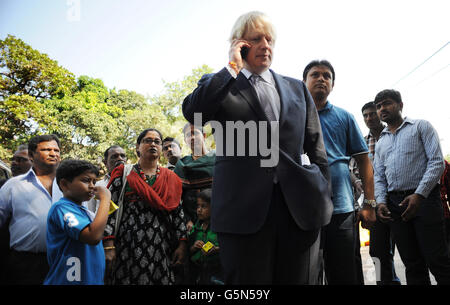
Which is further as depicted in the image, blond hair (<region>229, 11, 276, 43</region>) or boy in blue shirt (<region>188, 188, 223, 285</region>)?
boy in blue shirt (<region>188, 188, 223, 285</region>)

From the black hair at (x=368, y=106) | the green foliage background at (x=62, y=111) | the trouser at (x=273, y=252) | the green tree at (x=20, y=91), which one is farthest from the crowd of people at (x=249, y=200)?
the green tree at (x=20, y=91)

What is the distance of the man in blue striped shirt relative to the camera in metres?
2.51

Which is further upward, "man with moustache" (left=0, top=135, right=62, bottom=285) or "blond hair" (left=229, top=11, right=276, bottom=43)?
"blond hair" (left=229, top=11, right=276, bottom=43)

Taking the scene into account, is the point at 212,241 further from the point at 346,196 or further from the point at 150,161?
the point at 346,196

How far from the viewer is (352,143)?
2.32 meters

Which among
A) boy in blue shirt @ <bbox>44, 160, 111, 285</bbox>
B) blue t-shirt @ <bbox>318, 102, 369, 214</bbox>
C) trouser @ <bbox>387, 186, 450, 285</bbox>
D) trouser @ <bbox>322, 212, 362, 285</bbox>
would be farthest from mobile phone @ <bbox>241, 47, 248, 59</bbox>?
trouser @ <bbox>387, 186, 450, 285</bbox>

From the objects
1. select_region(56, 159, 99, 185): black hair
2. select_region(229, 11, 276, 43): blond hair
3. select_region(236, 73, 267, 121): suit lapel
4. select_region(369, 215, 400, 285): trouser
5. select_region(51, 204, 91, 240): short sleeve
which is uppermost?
select_region(229, 11, 276, 43): blond hair

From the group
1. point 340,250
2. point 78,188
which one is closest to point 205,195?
point 78,188

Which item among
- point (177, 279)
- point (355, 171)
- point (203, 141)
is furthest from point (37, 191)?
point (355, 171)

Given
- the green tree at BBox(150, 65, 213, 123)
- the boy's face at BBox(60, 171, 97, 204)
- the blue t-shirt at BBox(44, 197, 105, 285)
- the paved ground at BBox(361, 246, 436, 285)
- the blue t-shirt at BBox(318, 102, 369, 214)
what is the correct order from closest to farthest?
the blue t-shirt at BBox(44, 197, 105, 285)
the blue t-shirt at BBox(318, 102, 369, 214)
the boy's face at BBox(60, 171, 97, 204)
the paved ground at BBox(361, 246, 436, 285)
the green tree at BBox(150, 65, 213, 123)

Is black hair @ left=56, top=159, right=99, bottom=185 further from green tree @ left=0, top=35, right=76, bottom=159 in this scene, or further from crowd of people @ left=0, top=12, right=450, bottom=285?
green tree @ left=0, top=35, right=76, bottom=159

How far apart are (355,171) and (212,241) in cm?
209

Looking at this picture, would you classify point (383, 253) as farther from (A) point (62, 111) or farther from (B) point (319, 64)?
(A) point (62, 111)

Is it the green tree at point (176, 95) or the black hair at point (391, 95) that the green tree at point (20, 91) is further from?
the black hair at point (391, 95)
